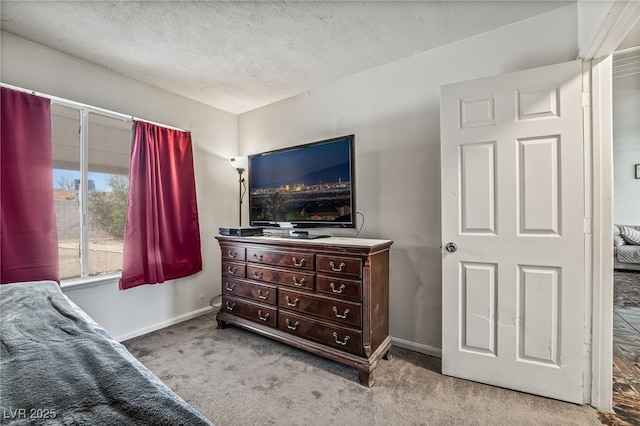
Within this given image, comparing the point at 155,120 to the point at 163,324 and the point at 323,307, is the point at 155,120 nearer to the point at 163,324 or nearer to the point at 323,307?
the point at 163,324

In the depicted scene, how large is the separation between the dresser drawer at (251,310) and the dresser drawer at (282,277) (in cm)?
25

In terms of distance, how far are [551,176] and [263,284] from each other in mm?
2258

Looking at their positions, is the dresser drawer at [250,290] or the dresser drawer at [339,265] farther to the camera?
the dresser drawer at [250,290]

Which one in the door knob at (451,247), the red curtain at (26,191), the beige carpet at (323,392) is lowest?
the beige carpet at (323,392)

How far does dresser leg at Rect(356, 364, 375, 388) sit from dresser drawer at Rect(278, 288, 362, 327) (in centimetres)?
27

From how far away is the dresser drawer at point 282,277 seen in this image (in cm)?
219

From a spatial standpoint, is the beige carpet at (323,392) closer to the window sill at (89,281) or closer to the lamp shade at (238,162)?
the window sill at (89,281)

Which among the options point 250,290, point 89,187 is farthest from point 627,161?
point 89,187

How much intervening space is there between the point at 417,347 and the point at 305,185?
173 cm

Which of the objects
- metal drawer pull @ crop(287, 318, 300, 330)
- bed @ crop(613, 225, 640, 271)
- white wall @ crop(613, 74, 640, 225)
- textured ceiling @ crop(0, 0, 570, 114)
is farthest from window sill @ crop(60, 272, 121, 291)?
white wall @ crop(613, 74, 640, 225)

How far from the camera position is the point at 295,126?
307cm

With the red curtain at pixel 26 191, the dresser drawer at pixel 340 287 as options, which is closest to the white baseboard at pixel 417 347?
the dresser drawer at pixel 340 287

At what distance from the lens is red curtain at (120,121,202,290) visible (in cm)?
260

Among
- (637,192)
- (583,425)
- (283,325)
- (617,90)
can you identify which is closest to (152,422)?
(283,325)
